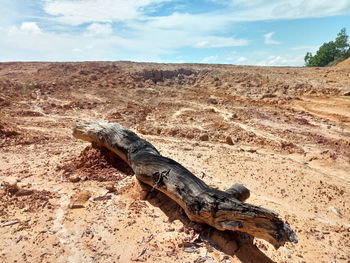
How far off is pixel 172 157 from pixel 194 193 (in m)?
2.94

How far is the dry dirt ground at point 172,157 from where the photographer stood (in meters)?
3.54

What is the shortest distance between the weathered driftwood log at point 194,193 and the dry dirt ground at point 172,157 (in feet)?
1.07

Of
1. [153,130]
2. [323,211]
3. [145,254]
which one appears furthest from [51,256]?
[153,130]

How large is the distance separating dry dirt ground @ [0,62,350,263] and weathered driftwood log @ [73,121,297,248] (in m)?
0.33

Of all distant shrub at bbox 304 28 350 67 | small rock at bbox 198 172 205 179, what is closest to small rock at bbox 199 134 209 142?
small rock at bbox 198 172 205 179

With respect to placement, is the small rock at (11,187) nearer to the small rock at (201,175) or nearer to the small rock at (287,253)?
the small rock at (201,175)

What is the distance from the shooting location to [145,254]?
330cm

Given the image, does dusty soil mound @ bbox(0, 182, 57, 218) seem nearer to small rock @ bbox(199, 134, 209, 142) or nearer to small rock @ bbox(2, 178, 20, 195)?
small rock @ bbox(2, 178, 20, 195)

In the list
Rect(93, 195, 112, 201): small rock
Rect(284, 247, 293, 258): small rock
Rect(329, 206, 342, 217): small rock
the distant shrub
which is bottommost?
Rect(329, 206, 342, 217): small rock

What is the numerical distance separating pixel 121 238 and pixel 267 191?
3.00m

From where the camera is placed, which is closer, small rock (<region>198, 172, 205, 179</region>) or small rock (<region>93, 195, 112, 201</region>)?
small rock (<region>93, 195, 112, 201</region>)

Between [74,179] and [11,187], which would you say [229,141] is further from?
[11,187]

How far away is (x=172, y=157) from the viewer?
662cm

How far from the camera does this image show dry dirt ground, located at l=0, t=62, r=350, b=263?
11.6ft
